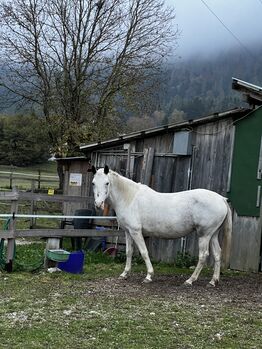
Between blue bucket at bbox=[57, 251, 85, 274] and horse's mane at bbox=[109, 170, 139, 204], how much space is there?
4.05ft

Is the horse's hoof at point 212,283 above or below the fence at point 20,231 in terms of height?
below

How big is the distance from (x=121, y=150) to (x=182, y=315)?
21.0ft

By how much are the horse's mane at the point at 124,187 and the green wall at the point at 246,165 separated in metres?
2.39

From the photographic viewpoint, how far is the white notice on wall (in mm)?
13789

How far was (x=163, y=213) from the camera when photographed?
8.17m

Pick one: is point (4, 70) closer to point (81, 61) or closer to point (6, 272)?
point (81, 61)

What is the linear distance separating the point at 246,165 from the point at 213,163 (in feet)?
2.35

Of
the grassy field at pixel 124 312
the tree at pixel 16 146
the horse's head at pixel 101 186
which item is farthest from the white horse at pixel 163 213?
the tree at pixel 16 146

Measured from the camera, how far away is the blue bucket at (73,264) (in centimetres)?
840

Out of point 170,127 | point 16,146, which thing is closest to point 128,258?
point 170,127

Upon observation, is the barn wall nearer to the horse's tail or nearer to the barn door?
the barn door

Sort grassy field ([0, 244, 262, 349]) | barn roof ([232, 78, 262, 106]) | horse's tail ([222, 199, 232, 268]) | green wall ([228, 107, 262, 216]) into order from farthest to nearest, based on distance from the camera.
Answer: green wall ([228, 107, 262, 216]) < barn roof ([232, 78, 262, 106]) < horse's tail ([222, 199, 232, 268]) < grassy field ([0, 244, 262, 349])

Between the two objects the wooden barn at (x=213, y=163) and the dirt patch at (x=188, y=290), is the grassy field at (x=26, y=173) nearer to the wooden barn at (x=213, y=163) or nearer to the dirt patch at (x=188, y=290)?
the wooden barn at (x=213, y=163)

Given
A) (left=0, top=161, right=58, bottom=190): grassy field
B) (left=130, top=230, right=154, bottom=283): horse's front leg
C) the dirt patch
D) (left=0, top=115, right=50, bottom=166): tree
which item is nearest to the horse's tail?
the dirt patch
